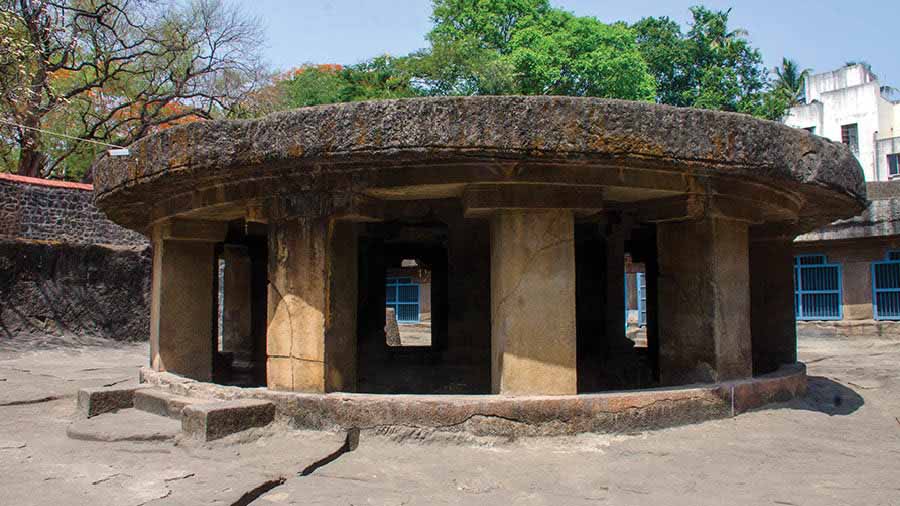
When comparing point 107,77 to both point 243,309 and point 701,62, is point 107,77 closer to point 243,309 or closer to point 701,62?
point 243,309

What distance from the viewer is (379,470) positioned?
351cm

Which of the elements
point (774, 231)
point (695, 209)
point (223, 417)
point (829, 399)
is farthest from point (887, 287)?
point (223, 417)

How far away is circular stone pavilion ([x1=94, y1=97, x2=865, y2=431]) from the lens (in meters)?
3.75

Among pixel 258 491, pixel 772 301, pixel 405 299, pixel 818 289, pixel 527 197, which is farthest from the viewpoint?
pixel 405 299

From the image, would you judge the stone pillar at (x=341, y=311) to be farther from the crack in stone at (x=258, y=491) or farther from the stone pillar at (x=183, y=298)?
the stone pillar at (x=183, y=298)

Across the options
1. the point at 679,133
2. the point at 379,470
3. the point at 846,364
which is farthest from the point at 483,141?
the point at 846,364

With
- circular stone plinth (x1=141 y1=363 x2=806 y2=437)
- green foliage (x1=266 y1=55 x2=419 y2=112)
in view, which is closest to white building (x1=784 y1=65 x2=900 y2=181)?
green foliage (x1=266 y1=55 x2=419 y2=112)

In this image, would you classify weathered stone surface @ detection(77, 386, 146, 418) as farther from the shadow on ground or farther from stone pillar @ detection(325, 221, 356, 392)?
the shadow on ground

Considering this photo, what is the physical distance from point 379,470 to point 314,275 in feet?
4.39

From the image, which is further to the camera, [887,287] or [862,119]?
[862,119]

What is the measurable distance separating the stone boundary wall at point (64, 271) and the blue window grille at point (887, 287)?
47.6 feet

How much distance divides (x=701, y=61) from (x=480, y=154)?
101ft

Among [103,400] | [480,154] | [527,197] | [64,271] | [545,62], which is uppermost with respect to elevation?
[545,62]

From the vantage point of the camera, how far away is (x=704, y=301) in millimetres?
4711
